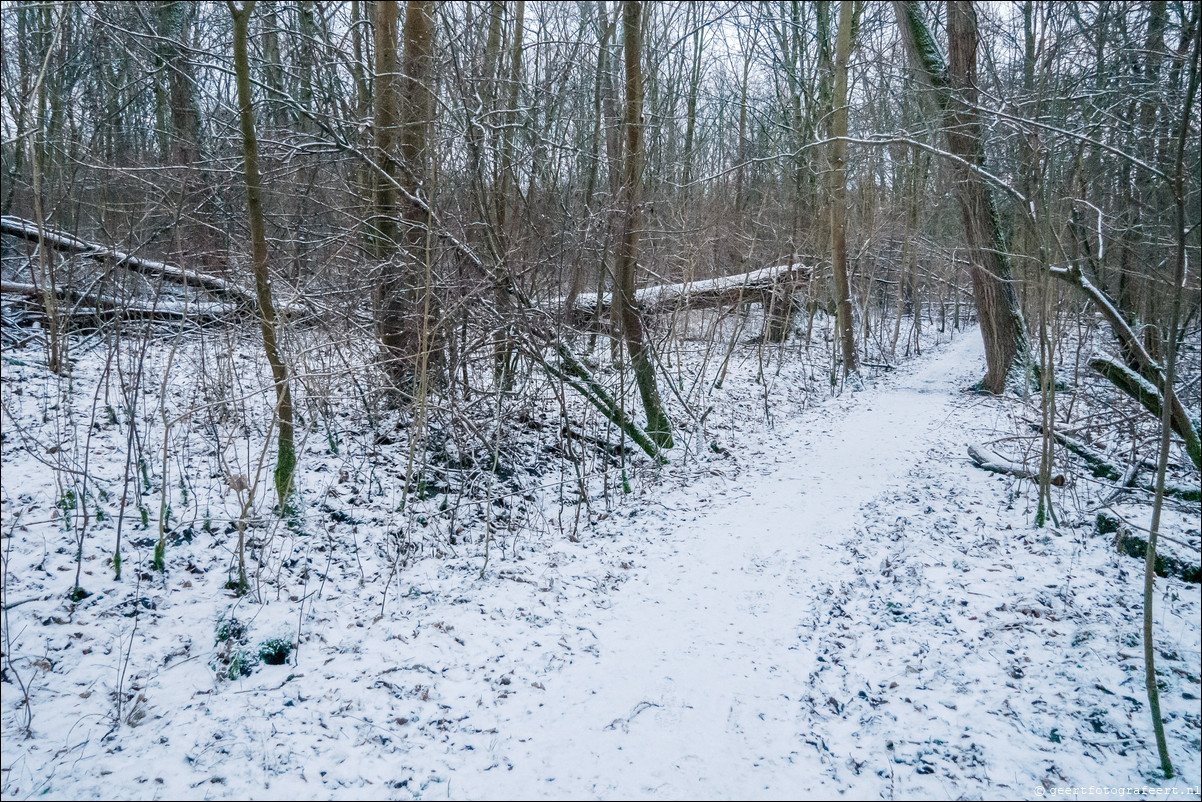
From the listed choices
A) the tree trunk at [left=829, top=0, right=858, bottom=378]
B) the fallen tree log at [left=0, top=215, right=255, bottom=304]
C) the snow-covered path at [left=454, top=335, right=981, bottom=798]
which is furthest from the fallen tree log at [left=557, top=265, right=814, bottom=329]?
the fallen tree log at [left=0, top=215, right=255, bottom=304]

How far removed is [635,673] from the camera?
360cm

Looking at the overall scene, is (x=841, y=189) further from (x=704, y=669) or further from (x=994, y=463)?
(x=704, y=669)

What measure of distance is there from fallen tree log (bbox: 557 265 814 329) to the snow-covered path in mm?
2643

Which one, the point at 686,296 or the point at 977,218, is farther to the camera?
the point at 977,218

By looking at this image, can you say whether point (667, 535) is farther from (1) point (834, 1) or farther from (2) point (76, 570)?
(1) point (834, 1)

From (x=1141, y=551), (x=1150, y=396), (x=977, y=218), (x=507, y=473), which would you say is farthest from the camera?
(x=977, y=218)

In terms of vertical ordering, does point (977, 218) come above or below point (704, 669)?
above

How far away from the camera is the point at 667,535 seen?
5.55 m

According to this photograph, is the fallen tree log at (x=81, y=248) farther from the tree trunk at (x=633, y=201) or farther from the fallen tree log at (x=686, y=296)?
the tree trunk at (x=633, y=201)

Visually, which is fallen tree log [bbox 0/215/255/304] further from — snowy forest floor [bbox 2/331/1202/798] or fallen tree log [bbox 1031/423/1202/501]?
fallen tree log [bbox 1031/423/1202/501]

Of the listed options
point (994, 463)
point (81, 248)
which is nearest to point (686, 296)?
point (994, 463)

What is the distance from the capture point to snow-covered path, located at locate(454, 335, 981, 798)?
2.86 m

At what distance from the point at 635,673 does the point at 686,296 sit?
593 centimetres

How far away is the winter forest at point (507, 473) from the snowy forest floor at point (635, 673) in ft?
0.08
